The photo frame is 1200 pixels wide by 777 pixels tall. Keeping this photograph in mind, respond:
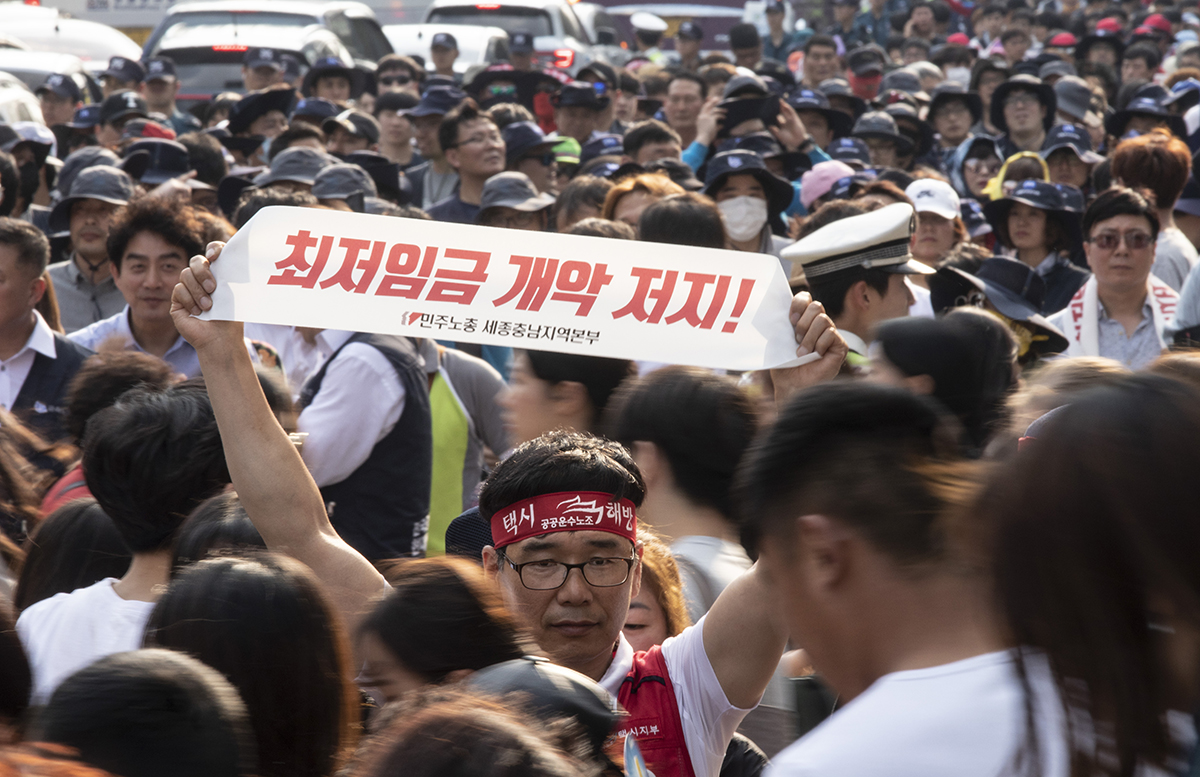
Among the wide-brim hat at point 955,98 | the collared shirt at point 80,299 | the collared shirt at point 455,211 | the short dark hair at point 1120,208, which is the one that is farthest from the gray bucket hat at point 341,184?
the wide-brim hat at point 955,98

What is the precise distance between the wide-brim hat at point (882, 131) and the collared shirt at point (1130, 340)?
4.48 m

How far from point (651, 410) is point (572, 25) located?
14310 mm

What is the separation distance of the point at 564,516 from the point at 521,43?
39.9ft

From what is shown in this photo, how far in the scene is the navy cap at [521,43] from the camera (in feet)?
45.5

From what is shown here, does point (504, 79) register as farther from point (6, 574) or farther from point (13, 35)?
point (6, 574)

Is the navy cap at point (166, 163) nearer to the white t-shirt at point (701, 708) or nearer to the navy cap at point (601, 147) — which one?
the navy cap at point (601, 147)

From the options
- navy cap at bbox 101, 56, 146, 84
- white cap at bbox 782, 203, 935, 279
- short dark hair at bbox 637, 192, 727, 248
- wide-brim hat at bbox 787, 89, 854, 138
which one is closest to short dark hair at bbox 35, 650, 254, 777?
white cap at bbox 782, 203, 935, 279

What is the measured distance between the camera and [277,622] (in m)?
1.91

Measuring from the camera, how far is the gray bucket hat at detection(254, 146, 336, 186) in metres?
7.09

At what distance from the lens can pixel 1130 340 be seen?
17.7ft

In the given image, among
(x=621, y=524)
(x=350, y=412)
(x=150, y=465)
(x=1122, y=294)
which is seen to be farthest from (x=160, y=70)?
(x=621, y=524)

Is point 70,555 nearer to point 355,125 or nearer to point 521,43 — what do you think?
point 355,125

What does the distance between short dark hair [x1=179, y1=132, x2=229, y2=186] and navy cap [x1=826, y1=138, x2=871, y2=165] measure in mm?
4257

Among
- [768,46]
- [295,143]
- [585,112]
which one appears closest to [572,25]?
[768,46]
